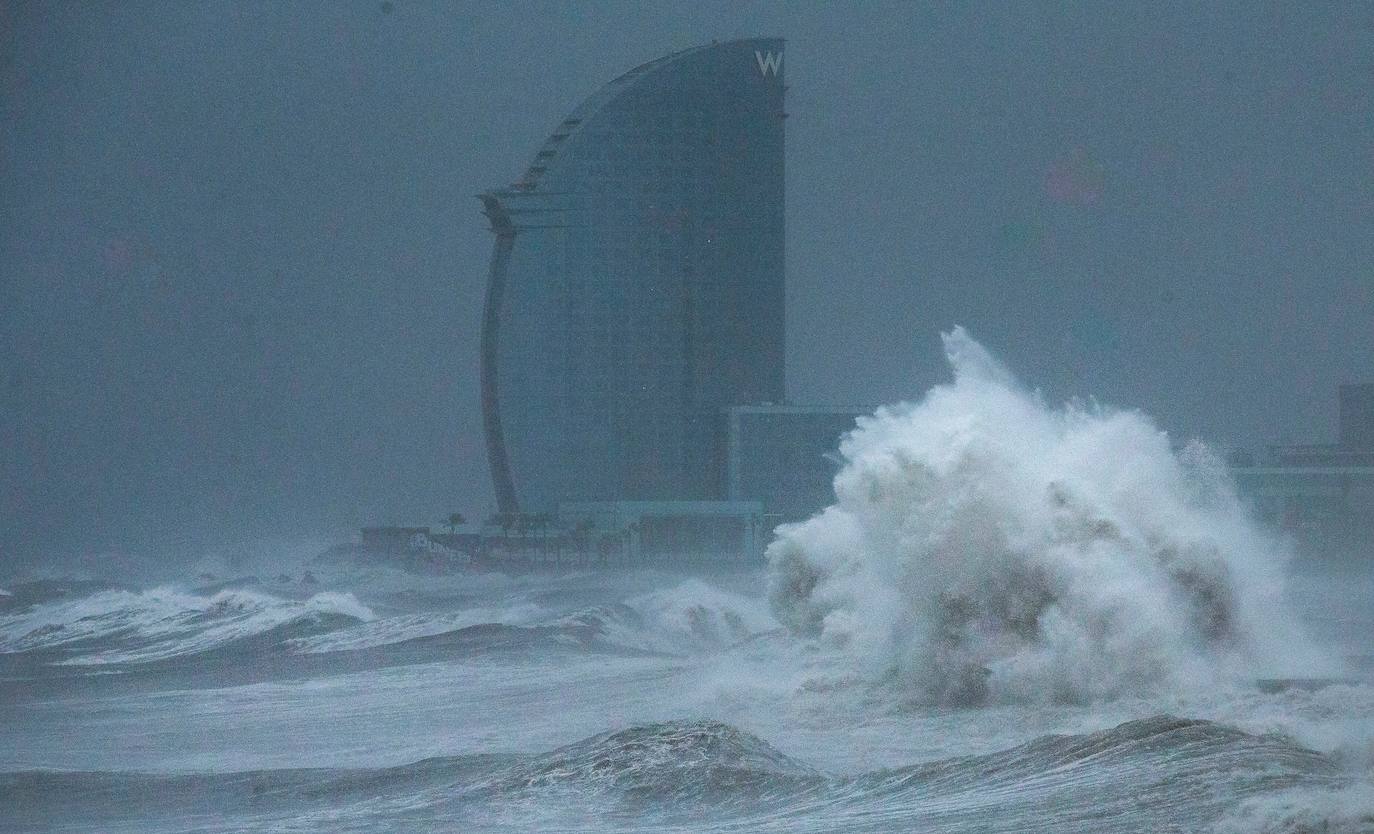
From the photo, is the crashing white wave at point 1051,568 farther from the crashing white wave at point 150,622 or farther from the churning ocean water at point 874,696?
the crashing white wave at point 150,622

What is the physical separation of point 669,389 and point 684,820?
102646 mm

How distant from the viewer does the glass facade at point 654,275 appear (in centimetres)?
11088

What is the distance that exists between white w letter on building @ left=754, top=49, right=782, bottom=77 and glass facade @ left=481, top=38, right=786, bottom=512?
0.32 feet

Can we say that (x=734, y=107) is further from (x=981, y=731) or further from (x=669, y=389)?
(x=981, y=731)

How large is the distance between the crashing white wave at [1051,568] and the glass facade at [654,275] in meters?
78.4

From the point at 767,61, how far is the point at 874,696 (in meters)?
102

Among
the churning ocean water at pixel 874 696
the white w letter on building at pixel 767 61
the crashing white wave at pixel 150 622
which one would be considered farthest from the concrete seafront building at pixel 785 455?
the churning ocean water at pixel 874 696

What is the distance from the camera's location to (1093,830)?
1330cm

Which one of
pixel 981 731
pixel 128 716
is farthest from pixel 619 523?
pixel 981 731

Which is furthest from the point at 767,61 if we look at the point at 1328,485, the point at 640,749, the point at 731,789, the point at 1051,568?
the point at 731,789

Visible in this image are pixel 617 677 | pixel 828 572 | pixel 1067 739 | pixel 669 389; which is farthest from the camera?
pixel 669 389

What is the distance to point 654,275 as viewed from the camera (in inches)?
4675

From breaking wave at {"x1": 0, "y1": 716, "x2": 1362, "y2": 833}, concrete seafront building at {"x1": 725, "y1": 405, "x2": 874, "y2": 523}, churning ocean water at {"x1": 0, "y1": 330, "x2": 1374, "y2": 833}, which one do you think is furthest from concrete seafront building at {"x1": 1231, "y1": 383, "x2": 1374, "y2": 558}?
breaking wave at {"x1": 0, "y1": 716, "x2": 1362, "y2": 833}

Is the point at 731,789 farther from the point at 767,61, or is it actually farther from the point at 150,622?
the point at 767,61
